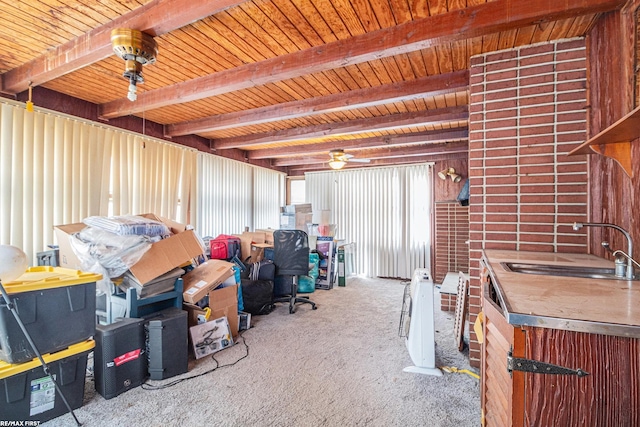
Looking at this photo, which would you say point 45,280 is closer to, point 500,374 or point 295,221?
point 500,374

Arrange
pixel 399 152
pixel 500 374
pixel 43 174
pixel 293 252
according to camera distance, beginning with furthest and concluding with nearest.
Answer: pixel 399 152 < pixel 293 252 < pixel 43 174 < pixel 500 374

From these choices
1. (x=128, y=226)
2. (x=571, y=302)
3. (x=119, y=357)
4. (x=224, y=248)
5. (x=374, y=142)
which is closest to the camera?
(x=571, y=302)

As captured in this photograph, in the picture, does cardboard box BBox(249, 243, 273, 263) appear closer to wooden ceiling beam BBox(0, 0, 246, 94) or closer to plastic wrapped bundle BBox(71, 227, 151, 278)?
plastic wrapped bundle BBox(71, 227, 151, 278)

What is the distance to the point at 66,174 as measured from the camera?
2.99m

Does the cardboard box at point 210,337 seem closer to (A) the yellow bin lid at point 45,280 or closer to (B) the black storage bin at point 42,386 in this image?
(B) the black storage bin at point 42,386

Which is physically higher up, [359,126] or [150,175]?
[359,126]

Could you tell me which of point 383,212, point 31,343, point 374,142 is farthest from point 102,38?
point 383,212

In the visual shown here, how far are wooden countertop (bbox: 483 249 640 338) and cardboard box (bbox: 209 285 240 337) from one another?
2.40 metres

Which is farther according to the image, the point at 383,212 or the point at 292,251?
the point at 383,212

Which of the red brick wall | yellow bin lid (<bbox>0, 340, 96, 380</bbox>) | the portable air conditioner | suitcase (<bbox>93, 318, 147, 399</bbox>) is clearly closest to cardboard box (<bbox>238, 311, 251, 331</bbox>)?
suitcase (<bbox>93, 318, 147, 399</bbox>)

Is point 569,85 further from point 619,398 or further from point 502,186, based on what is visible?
point 619,398

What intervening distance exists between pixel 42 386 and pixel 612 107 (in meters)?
3.78

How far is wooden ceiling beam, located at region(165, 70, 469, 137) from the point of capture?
262 cm

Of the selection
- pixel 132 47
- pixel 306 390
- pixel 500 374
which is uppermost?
pixel 132 47
